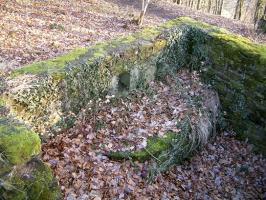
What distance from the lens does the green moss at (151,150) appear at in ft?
22.0

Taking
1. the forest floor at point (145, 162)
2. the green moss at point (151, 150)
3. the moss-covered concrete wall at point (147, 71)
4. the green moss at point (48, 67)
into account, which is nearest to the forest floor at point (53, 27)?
the green moss at point (48, 67)

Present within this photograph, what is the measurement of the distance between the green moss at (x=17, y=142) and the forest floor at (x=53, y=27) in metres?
3.87

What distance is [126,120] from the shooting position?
772 centimetres

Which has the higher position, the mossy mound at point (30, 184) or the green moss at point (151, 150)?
the mossy mound at point (30, 184)

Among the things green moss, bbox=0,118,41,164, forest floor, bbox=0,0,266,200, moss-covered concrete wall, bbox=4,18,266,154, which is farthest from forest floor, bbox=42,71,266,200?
green moss, bbox=0,118,41,164

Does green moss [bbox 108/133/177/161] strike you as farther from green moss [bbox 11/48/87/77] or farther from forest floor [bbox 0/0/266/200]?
green moss [bbox 11/48/87/77]

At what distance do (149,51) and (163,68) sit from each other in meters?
0.93

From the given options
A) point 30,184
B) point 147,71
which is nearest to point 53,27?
point 147,71

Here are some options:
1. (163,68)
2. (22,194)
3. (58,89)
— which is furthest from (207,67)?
(22,194)

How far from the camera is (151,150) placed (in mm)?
7133

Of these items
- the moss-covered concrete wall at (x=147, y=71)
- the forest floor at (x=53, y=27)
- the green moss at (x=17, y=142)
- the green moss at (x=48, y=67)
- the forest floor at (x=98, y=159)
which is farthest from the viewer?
the forest floor at (x=53, y=27)

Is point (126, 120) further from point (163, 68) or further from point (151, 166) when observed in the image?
point (163, 68)

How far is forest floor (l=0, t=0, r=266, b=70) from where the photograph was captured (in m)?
9.99

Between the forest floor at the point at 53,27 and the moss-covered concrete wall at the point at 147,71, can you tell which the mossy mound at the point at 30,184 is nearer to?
the moss-covered concrete wall at the point at 147,71
